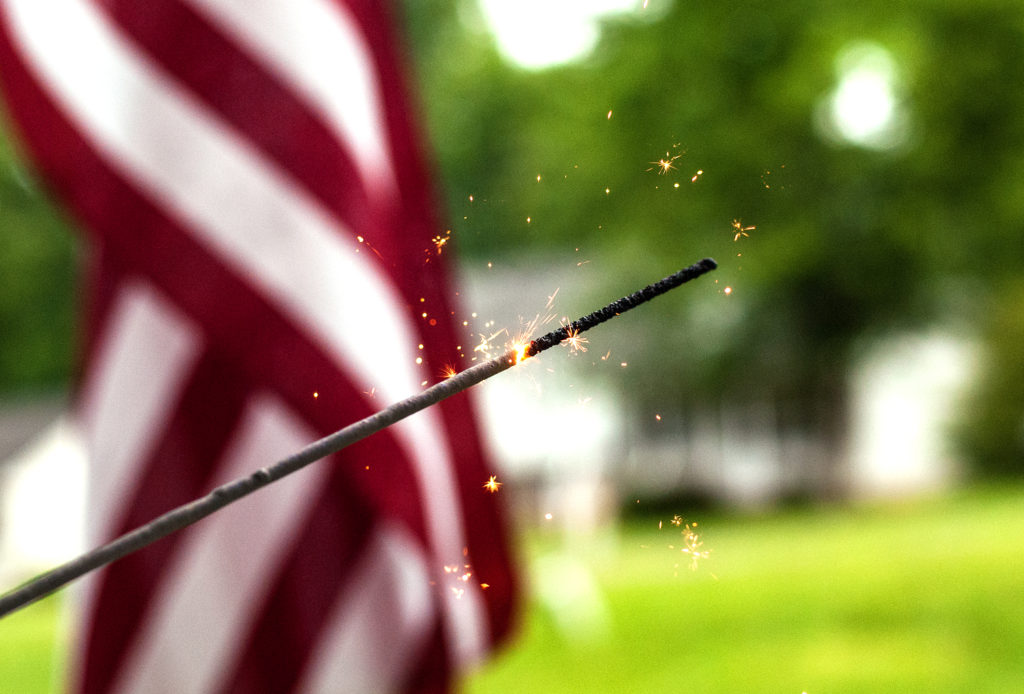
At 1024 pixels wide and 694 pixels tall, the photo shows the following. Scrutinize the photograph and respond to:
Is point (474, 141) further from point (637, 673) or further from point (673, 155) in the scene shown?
point (673, 155)

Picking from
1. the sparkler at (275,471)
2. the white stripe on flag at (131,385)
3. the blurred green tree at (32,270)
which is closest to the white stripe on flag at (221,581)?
the white stripe on flag at (131,385)

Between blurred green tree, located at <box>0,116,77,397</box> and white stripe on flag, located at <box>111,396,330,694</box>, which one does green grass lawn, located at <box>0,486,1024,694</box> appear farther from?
blurred green tree, located at <box>0,116,77,397</box>

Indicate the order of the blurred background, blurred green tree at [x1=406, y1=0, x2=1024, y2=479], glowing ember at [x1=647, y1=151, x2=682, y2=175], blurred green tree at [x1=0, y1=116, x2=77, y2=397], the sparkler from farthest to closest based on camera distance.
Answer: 1. blurred green tree at [x1=0, y1=116, x2=77, y2=397]
2. blurred green tree at [x1=406, y1=0, x2=1024, y2=479]
3. the blurred background
4. glowing ember at [x1=647, y1=151, x2=682, y2=175]
5. the sparkler

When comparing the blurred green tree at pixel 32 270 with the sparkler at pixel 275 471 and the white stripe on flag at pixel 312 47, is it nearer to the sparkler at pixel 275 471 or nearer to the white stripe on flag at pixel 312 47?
the white stripe on flag at pixel 312 47

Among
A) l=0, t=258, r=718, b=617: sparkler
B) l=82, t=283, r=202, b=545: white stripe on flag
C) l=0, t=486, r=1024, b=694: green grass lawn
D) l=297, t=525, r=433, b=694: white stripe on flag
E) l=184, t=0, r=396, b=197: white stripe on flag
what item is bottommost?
l=0, t=258, r=718, b=617: sparkler

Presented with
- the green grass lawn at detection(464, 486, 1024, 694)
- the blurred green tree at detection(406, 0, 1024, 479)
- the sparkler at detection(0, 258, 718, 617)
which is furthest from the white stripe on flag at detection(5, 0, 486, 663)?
the blurred green tree at detection(406, 0, 1024, 479)

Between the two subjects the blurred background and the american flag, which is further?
the blurred background
